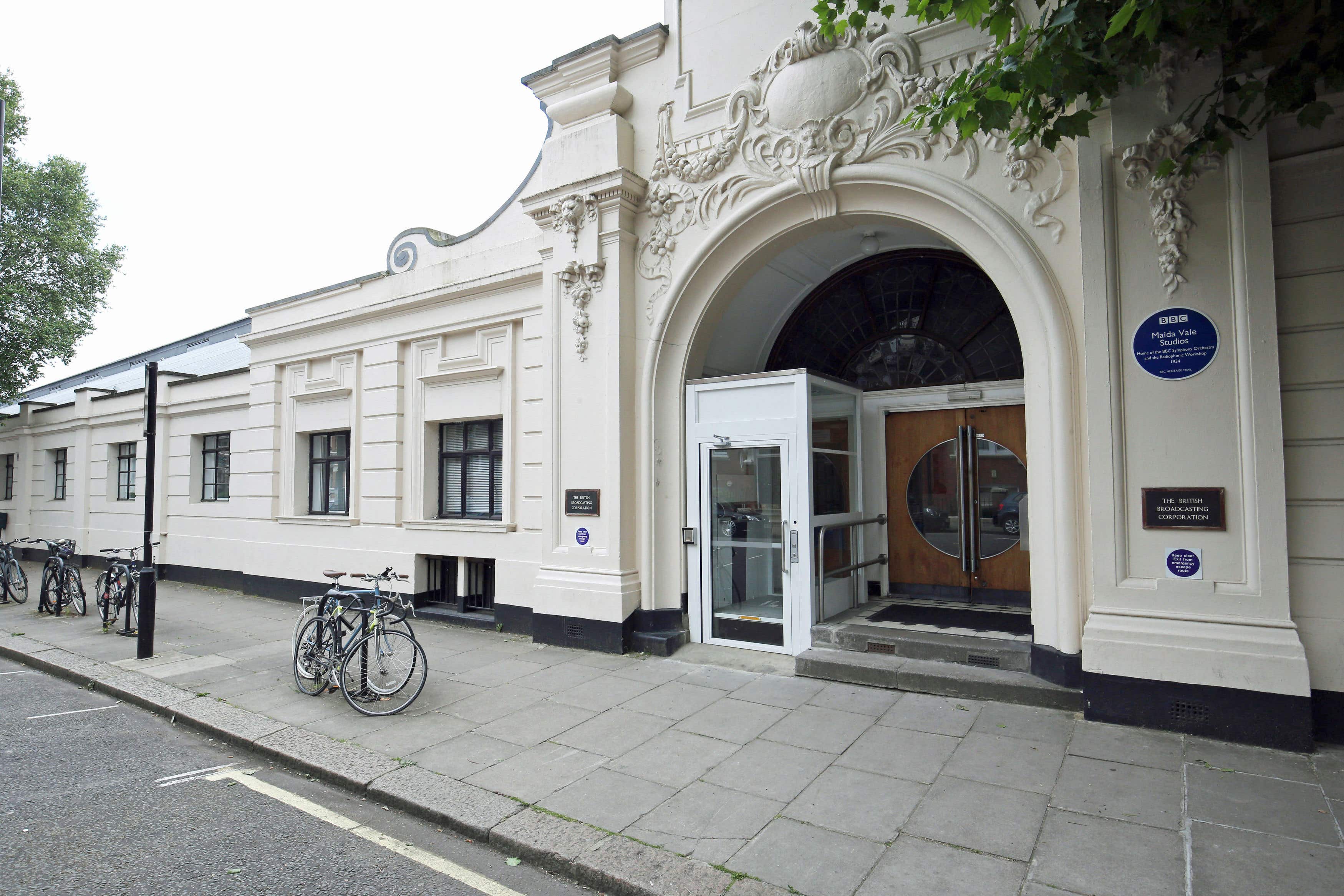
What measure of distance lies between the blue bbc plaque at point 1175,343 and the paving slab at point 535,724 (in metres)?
5.04

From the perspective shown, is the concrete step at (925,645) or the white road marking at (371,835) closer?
the white road marking at (371,835)

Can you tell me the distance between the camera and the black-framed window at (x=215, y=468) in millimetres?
14172

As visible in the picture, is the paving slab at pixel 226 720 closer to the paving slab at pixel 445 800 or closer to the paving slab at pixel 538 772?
the paving slab at pixel 445 800

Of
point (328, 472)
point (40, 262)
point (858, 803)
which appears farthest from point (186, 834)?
point (40, 262)

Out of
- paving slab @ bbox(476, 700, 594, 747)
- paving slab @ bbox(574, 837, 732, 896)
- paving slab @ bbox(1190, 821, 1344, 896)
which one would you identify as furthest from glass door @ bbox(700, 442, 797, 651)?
paving slab @ bbox(1190, 821, 1344, 896)

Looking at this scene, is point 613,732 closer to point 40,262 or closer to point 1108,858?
point 1108,858

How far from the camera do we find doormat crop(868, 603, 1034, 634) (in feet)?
23.3

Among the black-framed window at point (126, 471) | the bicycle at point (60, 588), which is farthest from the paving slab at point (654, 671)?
the black-framed window at point (126, 471)

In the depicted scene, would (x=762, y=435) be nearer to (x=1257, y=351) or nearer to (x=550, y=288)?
(x=550, y=288)

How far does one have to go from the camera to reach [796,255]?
8344 millimetres

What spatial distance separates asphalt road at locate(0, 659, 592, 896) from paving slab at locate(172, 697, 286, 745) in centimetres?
11

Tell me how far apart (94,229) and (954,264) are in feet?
66.4

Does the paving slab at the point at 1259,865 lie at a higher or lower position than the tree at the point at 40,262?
lower

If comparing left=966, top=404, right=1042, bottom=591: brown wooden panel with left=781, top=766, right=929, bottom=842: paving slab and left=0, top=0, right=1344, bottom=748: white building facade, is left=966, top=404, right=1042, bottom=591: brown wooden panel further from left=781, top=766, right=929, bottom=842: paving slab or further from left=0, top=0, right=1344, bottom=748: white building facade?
left=781, top=766, right=929, bottom=842: paving slab
